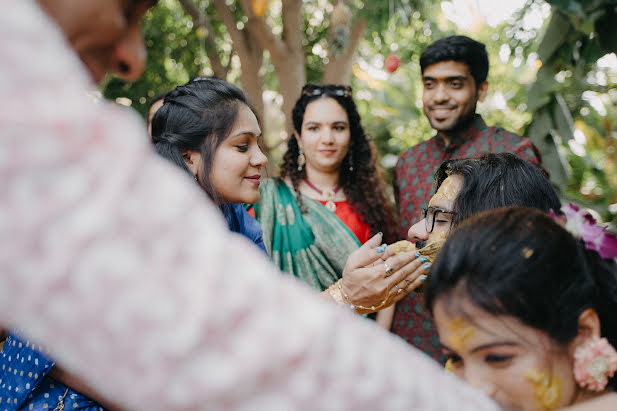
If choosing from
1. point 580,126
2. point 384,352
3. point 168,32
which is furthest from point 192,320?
point 580,126

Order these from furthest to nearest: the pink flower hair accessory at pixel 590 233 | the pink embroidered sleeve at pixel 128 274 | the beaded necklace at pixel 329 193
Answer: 1. the beaded necklace at pixel 329 193
2. the pink flower hair accessory at pixel 590 233
3. the pink embroidered sleeve at pixel 128 274

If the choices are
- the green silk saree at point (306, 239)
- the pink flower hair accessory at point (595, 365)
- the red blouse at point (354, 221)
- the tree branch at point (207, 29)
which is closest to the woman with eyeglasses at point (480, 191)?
the pink flower hair accessory at point (595, 365)

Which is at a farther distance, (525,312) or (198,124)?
(198,124)

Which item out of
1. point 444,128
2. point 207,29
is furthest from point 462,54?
point 207,29

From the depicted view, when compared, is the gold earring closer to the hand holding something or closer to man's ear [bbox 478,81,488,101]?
man's ear [bbox 478,81,488,101]

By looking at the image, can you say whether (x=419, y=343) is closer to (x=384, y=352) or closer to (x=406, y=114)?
(x=384, y=352)

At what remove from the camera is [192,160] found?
208 centimetres

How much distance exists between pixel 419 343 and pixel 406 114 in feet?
16.8

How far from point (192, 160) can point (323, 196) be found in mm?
1206

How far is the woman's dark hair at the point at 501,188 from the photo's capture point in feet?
5.14

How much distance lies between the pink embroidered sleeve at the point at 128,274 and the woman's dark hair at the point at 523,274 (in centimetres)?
58

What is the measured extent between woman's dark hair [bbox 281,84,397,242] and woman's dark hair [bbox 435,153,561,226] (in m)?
1.33

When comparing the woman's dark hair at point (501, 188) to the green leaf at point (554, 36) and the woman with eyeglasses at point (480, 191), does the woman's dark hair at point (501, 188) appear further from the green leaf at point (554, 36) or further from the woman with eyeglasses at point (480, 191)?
the green leaf at point (554, 36)

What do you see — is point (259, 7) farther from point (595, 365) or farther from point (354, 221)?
point (595, 365)
